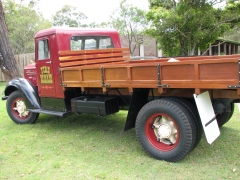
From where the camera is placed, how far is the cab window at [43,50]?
5.33 meters

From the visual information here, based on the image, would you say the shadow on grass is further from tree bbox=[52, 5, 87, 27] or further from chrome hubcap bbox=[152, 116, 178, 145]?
tree bbox=[52, 5, 87, 27]

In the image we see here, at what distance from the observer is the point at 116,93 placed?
16.2ft

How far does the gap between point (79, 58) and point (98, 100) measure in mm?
1039

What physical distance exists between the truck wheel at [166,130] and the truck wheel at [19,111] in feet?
10.4

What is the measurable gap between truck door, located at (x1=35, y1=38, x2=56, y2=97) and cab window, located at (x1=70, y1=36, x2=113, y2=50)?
53cm

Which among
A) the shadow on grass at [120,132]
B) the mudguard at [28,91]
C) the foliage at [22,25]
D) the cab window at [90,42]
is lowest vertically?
the shadow on grass at [120,132]

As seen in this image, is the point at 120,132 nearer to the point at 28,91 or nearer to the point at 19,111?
the point at 28,91

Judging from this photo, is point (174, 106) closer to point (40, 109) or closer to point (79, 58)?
point (79, 58)

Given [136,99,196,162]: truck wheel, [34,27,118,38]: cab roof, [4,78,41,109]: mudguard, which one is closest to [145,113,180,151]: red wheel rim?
[136,99,196,162]: truck wheel

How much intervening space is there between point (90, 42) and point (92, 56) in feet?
1.28

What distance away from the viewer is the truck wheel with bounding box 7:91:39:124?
239 inches

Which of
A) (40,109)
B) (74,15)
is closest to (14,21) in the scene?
(74,15)

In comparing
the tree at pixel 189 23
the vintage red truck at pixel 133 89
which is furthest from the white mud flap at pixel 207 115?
the tree at pixel 189 23

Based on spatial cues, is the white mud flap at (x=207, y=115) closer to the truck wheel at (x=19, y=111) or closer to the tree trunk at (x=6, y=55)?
the truck wheel at (x=19, y=111)
